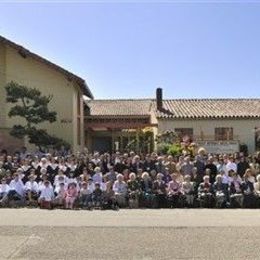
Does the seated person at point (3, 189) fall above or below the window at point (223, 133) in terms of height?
below

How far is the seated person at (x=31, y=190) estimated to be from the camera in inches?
833

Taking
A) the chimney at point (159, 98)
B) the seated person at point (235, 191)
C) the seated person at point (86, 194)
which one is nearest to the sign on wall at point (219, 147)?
the chimney at point (159, 98)

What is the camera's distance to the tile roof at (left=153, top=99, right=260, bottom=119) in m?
45.3

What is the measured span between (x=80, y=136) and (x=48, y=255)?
28.2 metres

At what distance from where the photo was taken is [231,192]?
21.1 meters

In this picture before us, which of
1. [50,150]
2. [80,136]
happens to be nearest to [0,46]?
[50,150]

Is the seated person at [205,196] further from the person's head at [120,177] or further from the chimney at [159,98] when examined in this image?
the chimney at [159,98]

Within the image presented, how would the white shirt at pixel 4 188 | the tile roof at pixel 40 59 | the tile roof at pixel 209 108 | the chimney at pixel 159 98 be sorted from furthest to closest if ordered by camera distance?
the chimney at pixel 159 98 < the tile roof at pixel 209 108 < the tile roof at pixel 40 59 < the white shirt at pixel 4 188

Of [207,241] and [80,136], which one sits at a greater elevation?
[80,136]

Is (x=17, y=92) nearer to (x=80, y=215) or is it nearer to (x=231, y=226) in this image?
(x=80, y=215)

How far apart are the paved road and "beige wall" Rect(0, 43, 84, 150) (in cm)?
1568

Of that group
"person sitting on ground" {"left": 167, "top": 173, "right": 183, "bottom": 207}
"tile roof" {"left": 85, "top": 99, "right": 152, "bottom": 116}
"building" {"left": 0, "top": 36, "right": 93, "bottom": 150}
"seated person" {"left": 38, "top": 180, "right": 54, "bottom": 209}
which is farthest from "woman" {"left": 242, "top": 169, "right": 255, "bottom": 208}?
"tile roof" {"left": 85, "top": 99, "right": 152, "bottom": 116}

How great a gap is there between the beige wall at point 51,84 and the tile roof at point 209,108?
11288mm

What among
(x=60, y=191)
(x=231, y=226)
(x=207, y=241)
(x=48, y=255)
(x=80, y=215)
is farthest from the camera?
(x=60, y=191)
